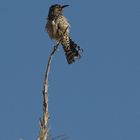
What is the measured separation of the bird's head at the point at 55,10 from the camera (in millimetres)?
10703

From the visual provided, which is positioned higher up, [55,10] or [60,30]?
[55,10]

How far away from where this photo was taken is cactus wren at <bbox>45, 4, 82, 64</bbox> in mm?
9276

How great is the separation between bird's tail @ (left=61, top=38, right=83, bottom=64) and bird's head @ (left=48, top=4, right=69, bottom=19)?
0.87 meters

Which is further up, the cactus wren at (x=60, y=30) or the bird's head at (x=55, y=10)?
the bird's head at (x=55, y=10)

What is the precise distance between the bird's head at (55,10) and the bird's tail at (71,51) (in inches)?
34.2

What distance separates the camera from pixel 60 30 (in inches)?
398

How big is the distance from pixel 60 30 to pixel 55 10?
0.96m

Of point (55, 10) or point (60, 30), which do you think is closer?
point (60, 30)

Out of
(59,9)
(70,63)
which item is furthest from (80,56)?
(59,9)

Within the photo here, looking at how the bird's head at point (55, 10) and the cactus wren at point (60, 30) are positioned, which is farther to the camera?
the bird's head at point (55, 10)

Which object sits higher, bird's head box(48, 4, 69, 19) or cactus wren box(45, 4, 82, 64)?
bird's head box(48, 4, 69, 19)

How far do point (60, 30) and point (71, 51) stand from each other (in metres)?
0.73

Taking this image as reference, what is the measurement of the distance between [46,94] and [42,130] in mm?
130

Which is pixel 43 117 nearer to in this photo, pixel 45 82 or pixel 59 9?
pixel 45 82
